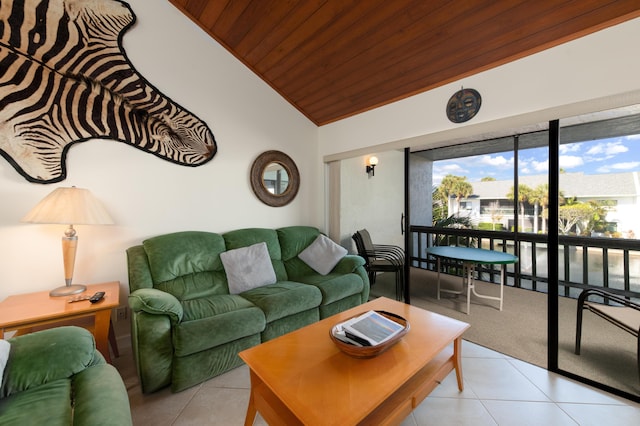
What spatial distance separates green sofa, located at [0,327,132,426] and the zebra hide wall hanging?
1.46m

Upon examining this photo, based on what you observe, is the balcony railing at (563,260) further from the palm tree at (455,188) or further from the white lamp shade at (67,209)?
the white lamp shade at (67,209)

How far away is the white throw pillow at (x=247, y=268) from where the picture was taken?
98.3 inches

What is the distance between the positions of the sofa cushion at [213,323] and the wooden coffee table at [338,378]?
0.53m

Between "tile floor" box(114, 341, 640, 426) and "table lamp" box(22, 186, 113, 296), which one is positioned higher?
"table lamp" box(22, 186, 113, 296)

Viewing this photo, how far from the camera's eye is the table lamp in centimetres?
174

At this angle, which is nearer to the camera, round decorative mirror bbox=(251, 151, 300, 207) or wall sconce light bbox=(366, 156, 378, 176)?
round decorative mirror bbox=(251, 151, 300, 207)

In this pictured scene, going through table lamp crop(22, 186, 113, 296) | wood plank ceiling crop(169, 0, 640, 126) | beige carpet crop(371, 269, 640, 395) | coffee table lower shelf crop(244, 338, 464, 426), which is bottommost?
beige carpet crop(371, 269, 640, 395)

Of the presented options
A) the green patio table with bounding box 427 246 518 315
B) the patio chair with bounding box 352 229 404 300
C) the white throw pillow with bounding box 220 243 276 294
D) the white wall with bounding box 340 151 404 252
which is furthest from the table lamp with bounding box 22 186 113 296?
the green patio table with bounding box 427 246 518 315

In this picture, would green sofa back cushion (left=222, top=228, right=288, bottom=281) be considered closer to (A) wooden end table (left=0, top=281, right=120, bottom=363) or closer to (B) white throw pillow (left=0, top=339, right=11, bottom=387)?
(A) wooden end table (left=0, top=281, right=120, bottom=363)

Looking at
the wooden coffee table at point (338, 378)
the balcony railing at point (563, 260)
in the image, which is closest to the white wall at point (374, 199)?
the balcony railing at point (563, 260)

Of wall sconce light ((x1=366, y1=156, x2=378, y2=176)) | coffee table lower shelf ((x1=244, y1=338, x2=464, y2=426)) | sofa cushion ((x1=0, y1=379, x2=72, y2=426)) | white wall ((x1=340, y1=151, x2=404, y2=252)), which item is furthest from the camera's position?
wall sconce light ((x1=366, y1=156, x2=378, y2=176))

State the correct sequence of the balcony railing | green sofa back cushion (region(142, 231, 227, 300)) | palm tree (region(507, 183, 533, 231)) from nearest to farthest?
green sofa back cushion (region(142, 231, 227, 300)) < the balcony railing < palm tree (region(507, 183, 533, 231))

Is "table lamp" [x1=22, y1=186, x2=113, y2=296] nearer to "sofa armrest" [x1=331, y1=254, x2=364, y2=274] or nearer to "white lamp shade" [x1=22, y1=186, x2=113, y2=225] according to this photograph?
"white lamp shade" [x1=22, y1=186, x2=113, y2=225]

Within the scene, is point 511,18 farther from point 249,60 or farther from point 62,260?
point 62,260
